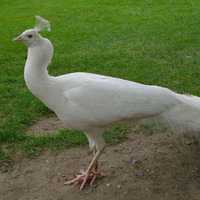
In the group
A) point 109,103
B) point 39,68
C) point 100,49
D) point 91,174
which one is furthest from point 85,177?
point 100,49

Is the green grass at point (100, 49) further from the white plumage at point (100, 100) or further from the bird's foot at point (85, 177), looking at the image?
→ the white plumage at point (100, 100)

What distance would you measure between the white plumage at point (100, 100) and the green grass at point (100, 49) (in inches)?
46.5

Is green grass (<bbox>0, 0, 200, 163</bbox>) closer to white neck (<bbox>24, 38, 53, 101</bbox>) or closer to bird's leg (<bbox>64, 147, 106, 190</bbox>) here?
bird's leg (<bbox>64, 147, 106, 190</bbox>)

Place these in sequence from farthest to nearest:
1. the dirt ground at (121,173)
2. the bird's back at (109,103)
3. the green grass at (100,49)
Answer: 1. the green grass at (100,49)
2. the dirt ground at (121,173)
3. the bird's back at (109,103)

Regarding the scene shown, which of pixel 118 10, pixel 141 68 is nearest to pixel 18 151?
pixel 141 68

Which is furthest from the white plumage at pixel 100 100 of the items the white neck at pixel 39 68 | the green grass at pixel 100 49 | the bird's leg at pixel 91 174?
the green grass at pixel 100 49

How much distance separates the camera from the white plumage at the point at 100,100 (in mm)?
3064

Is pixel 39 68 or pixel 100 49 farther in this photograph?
pixel 100 49

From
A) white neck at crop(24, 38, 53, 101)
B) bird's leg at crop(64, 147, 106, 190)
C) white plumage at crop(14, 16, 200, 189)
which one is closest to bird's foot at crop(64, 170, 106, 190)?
bird's leg at crop(64, 147, 106, 190)

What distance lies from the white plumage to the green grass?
1.18 meters

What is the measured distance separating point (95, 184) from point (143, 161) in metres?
0.73

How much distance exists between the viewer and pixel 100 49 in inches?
305

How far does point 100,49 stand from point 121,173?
15.6 ft

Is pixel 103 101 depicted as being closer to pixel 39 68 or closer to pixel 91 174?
pixel 39 68
